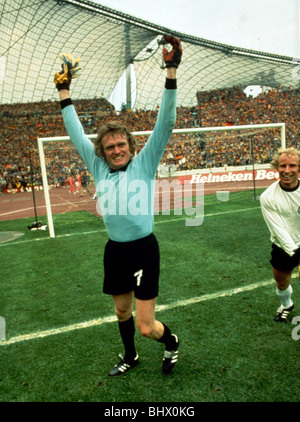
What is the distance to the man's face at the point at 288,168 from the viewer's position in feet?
10.3

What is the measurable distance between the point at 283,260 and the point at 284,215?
0.45 m

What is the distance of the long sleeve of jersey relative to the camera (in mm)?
3158

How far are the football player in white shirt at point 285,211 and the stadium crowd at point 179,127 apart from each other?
6327 millimetres

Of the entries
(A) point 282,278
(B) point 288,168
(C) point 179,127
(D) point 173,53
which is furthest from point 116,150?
(C) point 179,127

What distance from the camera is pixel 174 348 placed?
281cm

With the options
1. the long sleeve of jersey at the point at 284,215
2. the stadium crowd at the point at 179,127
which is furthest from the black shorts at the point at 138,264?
the stadium crowd at the point at 179,127

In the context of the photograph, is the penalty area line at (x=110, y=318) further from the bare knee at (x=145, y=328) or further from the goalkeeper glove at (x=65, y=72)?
the goalkeeper glove at (x=65, y=72)

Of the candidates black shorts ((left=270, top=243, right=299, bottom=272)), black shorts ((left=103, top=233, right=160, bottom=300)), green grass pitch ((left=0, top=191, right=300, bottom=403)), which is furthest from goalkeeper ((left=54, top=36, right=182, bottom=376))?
black shorts ((left=270, top=243, right=299, bottom=272))

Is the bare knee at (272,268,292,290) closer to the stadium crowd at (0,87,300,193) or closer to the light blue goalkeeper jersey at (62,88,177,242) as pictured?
the light blue goalkeeper jersey at (62,88,177,242)

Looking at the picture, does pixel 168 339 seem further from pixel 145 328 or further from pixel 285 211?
pixel 285 211

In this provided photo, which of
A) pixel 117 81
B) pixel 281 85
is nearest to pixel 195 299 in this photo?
pixel 117 81

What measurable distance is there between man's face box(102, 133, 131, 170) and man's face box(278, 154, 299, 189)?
1596 millimetres
